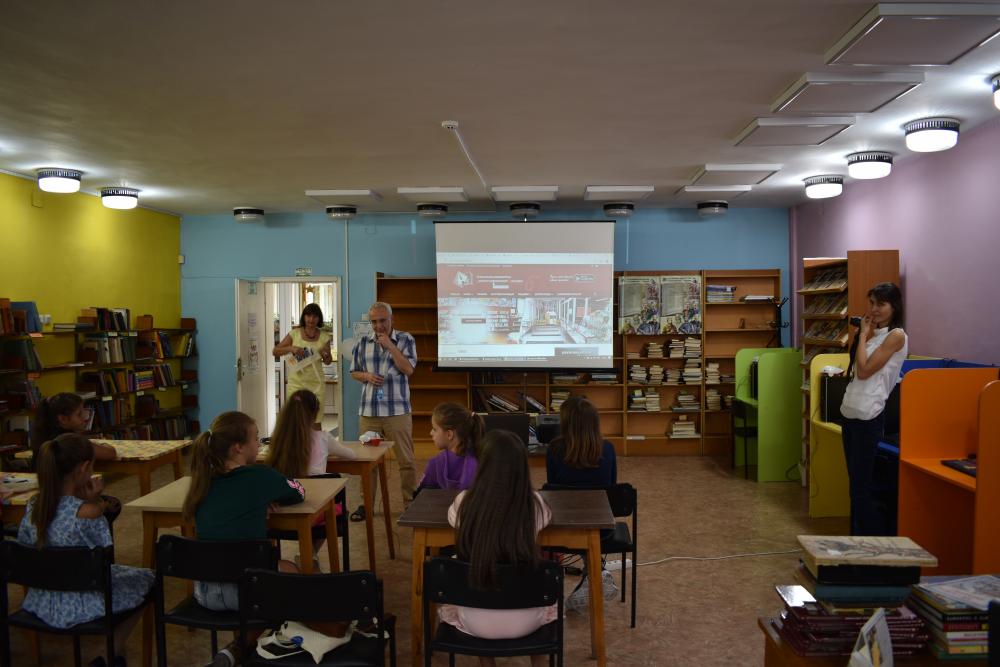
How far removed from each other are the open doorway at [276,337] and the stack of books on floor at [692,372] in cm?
393

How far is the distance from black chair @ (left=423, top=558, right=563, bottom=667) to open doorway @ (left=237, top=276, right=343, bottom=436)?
5235 mm

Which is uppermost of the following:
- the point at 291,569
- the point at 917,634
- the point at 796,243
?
the point at 796,243

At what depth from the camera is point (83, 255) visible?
22.5 ft

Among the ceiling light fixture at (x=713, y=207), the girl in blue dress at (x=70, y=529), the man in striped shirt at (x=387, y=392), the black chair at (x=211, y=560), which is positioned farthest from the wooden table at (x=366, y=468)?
the ceiling light fixture at (x=713, y=207)

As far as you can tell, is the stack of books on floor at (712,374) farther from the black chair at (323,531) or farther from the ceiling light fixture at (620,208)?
the black chair at (323,531)

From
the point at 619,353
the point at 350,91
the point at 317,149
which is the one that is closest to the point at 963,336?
the point at 619,353

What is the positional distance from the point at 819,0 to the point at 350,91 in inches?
92.7

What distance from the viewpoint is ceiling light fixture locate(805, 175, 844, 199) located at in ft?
20.7

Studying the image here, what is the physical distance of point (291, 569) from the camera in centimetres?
314

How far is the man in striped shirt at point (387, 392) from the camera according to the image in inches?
202

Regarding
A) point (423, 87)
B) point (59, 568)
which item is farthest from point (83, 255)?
point (59, 568)

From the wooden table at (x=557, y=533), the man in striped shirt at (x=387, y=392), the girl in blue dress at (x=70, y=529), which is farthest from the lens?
the man in striped shirt at (x=387, y=392)

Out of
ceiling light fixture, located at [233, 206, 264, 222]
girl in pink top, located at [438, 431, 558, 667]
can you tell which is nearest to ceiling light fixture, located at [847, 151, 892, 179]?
girl in pink top, located at [438, 431, 558, 667]

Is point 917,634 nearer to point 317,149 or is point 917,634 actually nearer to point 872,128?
point 872,128
